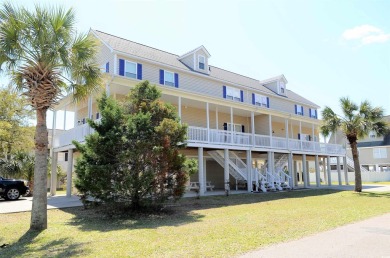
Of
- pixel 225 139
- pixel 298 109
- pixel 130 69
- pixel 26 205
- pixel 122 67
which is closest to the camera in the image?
pixel 26 205

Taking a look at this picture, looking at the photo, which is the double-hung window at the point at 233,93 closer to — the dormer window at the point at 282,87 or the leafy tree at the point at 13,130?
the dormer window at the point at 282,87

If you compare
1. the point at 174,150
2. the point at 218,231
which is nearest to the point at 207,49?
the point at 174,150

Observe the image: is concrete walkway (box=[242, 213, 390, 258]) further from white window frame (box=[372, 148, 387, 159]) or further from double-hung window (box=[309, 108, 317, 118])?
white window frame (box=[372, 148, 387, 159])

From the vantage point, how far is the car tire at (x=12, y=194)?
18.3m

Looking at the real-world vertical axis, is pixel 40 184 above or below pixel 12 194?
above

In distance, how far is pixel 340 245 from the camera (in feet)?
22.9

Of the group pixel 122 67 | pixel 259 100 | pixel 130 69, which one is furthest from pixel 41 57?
pixel 259 100

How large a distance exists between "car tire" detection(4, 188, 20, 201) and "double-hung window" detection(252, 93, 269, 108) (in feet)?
65.9

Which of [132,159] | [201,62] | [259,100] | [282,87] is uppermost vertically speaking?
[201,62]

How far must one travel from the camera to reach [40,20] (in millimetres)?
9164

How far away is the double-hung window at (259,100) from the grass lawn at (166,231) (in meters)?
16.9

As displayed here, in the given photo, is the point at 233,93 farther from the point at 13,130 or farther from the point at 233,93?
the point at 13,130

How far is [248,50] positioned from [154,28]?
5.85 m

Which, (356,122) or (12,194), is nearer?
(12,194)
